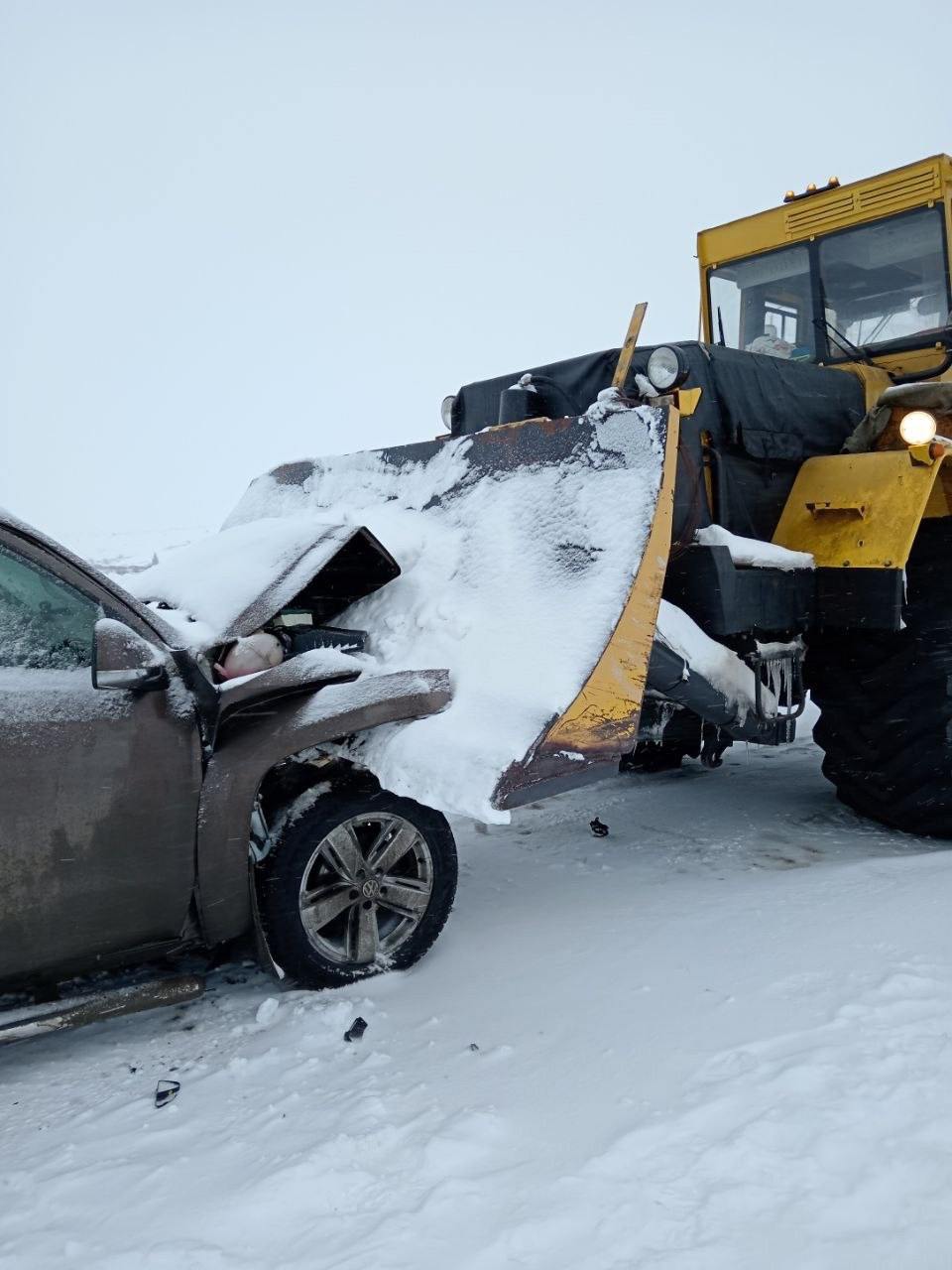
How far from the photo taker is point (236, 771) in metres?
2.82

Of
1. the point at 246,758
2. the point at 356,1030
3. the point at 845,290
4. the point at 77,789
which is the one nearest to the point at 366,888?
the point at 356,1030

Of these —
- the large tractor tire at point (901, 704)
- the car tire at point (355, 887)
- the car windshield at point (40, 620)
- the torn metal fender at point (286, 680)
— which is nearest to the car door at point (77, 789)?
the car windshield at point (40, 620)

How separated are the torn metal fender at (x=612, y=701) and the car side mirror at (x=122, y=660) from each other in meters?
1.07

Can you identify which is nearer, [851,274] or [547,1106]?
[547,1106]

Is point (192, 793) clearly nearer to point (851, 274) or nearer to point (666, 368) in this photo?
point (666, 368)

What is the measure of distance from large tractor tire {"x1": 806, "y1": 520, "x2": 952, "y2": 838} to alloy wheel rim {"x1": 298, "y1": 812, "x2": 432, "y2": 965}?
7.93 ft

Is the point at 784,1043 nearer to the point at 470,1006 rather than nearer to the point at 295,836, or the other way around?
the point at 470,1006

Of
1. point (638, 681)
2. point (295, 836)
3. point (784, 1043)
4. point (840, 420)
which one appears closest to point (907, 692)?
point (840, 420)

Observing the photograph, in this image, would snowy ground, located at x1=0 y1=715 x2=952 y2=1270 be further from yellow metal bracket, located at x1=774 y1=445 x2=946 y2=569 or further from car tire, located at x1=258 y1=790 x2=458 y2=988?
yellow metal bracket, located at x1=774 y1=445 x2=946 y2=569

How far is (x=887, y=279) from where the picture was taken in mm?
5285

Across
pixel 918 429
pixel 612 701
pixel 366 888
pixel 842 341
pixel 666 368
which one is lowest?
pixel 366 888

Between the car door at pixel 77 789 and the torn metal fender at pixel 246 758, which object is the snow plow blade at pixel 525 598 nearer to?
the torn metal fender at pixel 246 758

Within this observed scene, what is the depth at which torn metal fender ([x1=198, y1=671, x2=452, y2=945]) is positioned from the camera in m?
2.80

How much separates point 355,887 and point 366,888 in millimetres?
40
